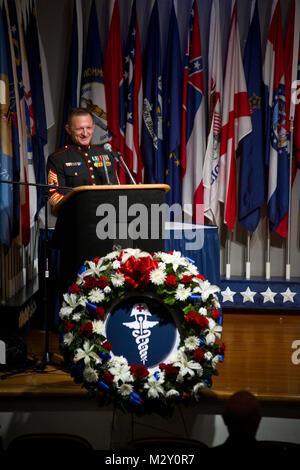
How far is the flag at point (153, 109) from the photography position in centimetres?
513

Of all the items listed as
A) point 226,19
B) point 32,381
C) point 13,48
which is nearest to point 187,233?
point 32,381

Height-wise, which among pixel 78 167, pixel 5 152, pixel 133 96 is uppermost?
pixel 133 96

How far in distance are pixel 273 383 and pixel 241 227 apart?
8.99ft

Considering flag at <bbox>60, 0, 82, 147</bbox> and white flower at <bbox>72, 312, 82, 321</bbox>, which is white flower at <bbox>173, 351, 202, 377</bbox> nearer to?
white flower at <bbox>72, 312, 82, 321</bbox>

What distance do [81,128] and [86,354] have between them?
1759 millimetres

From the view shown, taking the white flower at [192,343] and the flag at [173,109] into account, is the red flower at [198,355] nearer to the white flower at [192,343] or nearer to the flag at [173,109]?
the white flower at [192,343]

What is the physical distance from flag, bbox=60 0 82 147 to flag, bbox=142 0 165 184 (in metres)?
0.64

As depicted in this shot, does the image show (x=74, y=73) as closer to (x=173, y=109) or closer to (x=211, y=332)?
(x=173, y=109)

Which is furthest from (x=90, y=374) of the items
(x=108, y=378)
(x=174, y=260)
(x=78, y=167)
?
(x=78, y=167)

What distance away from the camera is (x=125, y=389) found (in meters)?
2.21

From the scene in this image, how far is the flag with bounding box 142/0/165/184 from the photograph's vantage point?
513 centimetres

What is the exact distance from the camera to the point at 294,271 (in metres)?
5.43

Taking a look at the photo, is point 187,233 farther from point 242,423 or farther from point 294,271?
point 242,423

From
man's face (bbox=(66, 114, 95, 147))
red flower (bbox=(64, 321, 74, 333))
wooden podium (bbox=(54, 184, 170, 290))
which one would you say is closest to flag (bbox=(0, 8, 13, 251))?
man's face (bbox=(66, 114, 95, 147))
